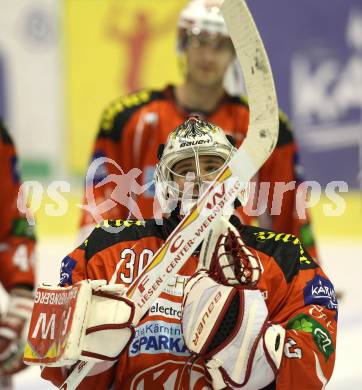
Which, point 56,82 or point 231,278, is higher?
point 56,82

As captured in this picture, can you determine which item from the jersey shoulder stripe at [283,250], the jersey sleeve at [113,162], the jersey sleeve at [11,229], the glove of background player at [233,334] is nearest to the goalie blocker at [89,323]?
the glove of background player at [233,334]

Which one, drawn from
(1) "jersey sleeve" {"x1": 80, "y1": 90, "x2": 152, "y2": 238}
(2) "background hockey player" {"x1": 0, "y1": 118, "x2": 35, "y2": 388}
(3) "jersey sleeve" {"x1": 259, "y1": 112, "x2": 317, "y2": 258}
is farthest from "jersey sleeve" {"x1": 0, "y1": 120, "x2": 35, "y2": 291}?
(3) "jersey sleeve" {"x1": 259, "y1": 112, "x2": 317, "y2": 258}

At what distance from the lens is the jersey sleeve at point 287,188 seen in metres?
4.86

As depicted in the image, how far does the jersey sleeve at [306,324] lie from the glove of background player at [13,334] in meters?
1.49

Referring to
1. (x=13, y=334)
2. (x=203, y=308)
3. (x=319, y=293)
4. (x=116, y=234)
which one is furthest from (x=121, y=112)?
(x=203, y=308)

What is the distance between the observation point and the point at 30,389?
5051 millimetres

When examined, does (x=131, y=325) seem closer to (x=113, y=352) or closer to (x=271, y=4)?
(x=113, y=352)

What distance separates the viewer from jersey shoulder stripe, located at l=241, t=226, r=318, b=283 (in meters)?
3.13

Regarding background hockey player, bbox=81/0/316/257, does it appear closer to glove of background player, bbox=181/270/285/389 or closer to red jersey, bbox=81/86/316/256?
red jersey, bbox=81/86/316/256

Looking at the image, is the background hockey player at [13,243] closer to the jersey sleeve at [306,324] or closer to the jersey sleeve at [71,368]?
the jersey sleeve at [71,368]

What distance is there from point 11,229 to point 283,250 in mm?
1583

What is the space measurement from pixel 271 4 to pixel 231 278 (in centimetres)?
550

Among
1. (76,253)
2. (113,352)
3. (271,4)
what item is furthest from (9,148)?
(271,4)

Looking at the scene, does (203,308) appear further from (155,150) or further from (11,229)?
(155,150)
